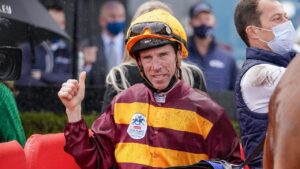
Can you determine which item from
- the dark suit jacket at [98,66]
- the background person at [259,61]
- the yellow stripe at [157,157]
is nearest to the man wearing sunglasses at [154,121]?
the yellow stripe at [157,157]

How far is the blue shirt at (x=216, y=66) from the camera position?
984cm

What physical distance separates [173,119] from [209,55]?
5.25 meters

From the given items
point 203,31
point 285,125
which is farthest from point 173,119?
point 203,31

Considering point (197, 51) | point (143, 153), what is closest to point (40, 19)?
point (143, 153)

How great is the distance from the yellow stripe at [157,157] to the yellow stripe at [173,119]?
0.13 metres

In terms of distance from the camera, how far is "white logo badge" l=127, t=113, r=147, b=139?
188 inches

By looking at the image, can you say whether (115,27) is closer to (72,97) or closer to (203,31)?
(203,31)

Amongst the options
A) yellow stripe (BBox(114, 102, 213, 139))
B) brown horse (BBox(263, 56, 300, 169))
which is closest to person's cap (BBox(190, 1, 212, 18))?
yellow stripe (BBox(114, 102, 213, 139))

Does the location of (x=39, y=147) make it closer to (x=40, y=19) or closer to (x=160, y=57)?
(x=160, y=57)

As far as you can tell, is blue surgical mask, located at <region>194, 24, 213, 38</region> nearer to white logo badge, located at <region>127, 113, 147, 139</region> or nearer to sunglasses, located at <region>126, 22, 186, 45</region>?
sunglasses, located at <region>126, 22, 186, 45</region>

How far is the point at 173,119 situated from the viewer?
4.76m

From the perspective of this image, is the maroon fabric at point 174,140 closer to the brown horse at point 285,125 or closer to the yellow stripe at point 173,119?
the yellow stripe at point 173,119

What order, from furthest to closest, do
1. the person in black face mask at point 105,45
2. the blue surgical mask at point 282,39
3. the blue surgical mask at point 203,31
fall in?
the blue surgical mask at point 203,31 < the person in black face mask at point 105,45 < the blue surgical mask at point 282,39

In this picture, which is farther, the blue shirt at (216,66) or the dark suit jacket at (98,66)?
the blue shirt at (216,66)
